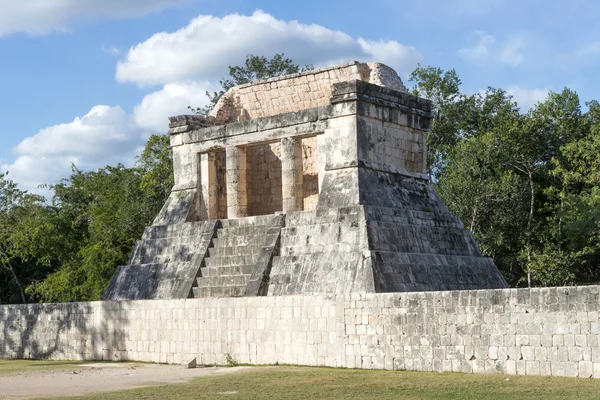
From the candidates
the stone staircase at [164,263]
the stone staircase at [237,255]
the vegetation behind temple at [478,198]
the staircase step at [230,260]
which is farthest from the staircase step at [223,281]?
the vegetation behind temple at [478,198]

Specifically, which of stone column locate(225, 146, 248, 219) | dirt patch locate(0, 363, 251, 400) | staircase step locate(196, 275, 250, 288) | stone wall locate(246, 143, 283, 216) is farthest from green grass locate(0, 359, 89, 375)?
stone wall locate(246, 143, 283, 216)

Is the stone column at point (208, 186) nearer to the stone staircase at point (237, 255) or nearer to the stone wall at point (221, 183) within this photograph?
the stone wall at point (221, 183)

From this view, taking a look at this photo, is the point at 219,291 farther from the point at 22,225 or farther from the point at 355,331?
the point at 22,225

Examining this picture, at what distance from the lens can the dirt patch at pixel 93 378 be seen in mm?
13877

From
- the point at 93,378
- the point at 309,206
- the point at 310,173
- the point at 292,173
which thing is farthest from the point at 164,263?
the point at 93,378

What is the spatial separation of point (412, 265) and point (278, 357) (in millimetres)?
3379

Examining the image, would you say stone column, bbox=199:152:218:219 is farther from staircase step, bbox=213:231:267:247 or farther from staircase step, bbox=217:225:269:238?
staircase step, bbox=213:231:267:247

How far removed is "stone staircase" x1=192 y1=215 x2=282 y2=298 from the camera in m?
19.4

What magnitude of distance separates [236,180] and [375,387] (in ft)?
31.6

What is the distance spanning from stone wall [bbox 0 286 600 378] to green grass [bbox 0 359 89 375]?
1.85 ft

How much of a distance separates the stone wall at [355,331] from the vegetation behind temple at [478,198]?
35.6ft

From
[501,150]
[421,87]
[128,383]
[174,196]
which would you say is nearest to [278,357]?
[128,383]

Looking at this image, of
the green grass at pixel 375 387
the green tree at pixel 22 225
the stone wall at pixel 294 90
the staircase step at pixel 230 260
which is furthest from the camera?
the green tree at pixel 22 225


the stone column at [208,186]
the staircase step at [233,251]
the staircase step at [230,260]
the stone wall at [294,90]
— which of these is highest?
the stone wall at [294,90]
